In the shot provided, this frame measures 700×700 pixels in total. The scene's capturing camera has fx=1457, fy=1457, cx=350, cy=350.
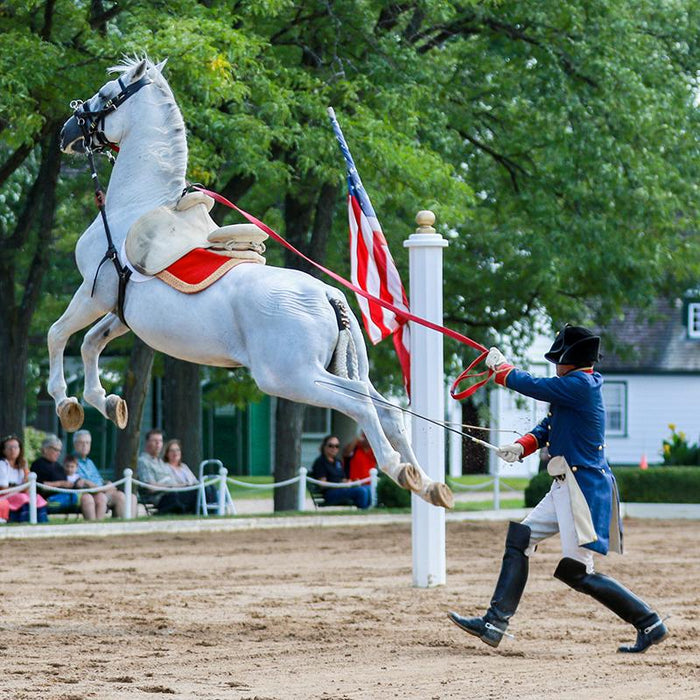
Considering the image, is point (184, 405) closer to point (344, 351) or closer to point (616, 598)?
point (616, 598)

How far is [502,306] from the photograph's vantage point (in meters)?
24.7

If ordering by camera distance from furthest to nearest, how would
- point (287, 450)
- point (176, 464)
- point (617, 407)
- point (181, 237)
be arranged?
point (617, 407), point (287, 450), point (176, 464), point (181, 237)

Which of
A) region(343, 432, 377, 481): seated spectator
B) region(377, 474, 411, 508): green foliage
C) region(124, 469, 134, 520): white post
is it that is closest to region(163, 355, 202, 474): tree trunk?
region(343, 432, 377, 481): seated spectator

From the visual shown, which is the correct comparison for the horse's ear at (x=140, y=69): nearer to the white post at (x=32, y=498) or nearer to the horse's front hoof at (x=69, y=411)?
the horse's front hoof at (x=69, y=411)

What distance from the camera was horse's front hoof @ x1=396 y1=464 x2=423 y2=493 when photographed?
7.70 m

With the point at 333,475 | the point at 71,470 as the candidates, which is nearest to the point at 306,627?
the point at 71,470

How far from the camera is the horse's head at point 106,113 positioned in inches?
338

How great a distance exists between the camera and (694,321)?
43.8 m

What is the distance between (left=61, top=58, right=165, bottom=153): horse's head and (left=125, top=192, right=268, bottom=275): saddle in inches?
23.7

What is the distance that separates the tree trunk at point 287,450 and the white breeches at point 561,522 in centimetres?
1313

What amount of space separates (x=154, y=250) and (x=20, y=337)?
Answer: 13026 millimetres

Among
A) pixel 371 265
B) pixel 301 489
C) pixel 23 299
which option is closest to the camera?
pixel 371 265

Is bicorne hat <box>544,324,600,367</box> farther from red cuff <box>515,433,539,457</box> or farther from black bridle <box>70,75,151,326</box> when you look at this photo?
black bridle <box>70,75,151,326</box>

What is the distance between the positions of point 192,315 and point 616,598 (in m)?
3.32
